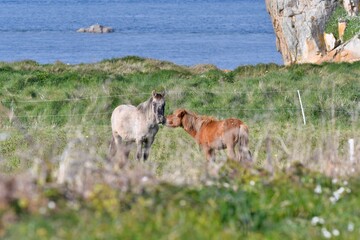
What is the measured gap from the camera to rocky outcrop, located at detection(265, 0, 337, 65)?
142 feet

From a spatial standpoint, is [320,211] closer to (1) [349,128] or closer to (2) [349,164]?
(2) [349,164]

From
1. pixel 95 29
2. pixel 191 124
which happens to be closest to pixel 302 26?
pixel 191 124

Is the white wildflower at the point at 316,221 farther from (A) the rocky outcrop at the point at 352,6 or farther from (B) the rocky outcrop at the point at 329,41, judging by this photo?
(A) the rocky outcrop at the point at 352,6

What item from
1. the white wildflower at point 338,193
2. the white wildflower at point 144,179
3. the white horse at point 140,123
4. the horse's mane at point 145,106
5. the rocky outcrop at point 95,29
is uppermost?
the white wildflower at point 144,179

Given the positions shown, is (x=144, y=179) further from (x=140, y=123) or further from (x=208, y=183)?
(x=140, y=123)

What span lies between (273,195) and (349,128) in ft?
45.3

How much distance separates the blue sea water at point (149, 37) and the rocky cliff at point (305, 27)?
1715cm

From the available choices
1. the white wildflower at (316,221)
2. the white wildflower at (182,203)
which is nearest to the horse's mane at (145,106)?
the white wildflower at (316,221)

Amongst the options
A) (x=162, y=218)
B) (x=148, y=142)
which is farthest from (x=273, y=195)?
(x=148, y=142)

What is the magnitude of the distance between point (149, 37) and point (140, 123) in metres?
77.0

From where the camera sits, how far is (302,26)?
144 feet

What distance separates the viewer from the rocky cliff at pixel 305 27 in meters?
42.9

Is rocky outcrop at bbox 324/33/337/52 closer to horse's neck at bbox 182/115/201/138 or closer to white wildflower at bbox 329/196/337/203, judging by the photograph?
horse's neck at bbox 182/115/201/138

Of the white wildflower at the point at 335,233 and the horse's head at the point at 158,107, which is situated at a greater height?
the white wildflower at the point at 335,233
